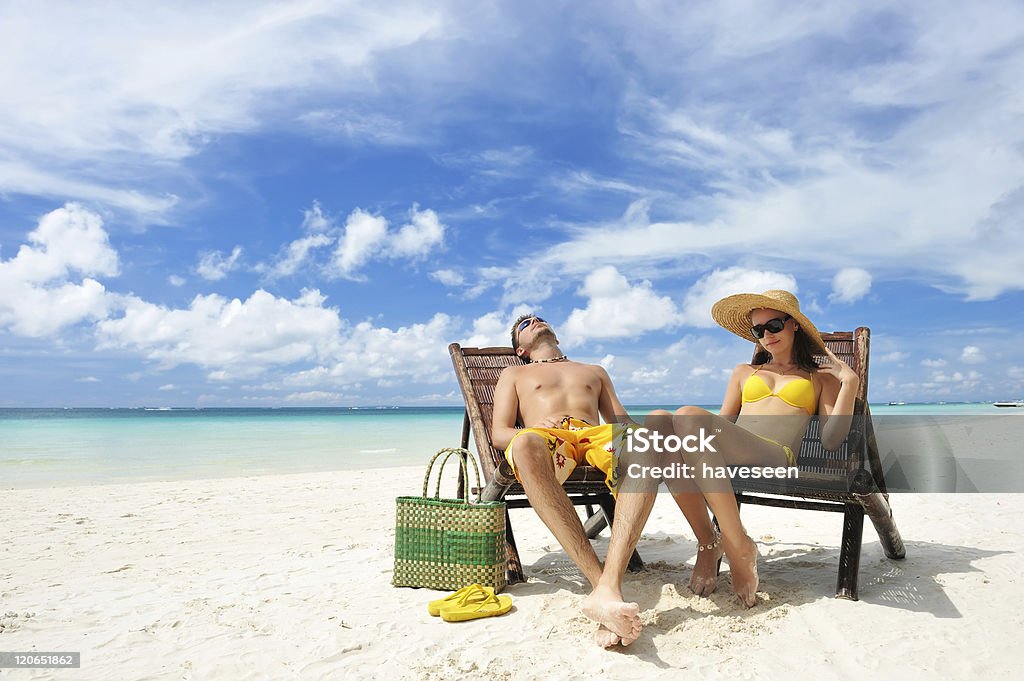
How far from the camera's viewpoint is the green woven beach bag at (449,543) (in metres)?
3.22

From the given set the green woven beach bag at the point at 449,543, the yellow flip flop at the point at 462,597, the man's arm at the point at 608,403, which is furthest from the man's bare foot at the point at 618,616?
the man's arm at the point at 608,403

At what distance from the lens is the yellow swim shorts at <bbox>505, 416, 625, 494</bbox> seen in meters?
2.99

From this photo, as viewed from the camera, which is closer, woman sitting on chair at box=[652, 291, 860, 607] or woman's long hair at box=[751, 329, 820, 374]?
woman sitting on chair at box=[652, 291, 860, 607]

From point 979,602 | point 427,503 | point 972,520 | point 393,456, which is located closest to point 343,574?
point 427,503

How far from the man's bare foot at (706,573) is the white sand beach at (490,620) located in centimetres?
5

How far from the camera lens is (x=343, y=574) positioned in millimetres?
3729

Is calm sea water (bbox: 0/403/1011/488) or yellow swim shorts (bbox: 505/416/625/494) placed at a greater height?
yellow swim shorts (bbox: 505/416/625/494)

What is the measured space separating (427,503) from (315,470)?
25.1ft

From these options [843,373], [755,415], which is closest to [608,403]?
[755,415]

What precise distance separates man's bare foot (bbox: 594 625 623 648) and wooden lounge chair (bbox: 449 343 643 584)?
71 centimetres

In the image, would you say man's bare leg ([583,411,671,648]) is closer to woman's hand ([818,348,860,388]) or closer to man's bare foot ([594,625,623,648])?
man's bare foot ([594,625,623,648])

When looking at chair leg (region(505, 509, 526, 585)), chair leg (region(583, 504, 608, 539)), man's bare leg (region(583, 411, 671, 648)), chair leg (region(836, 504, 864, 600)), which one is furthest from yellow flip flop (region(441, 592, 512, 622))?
chair leg (region(836, 504, 864, 600))

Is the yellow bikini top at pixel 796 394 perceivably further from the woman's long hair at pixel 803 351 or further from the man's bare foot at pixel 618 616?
the man's bare foot at pixel 618 616

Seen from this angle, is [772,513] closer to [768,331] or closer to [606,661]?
[768,331]
